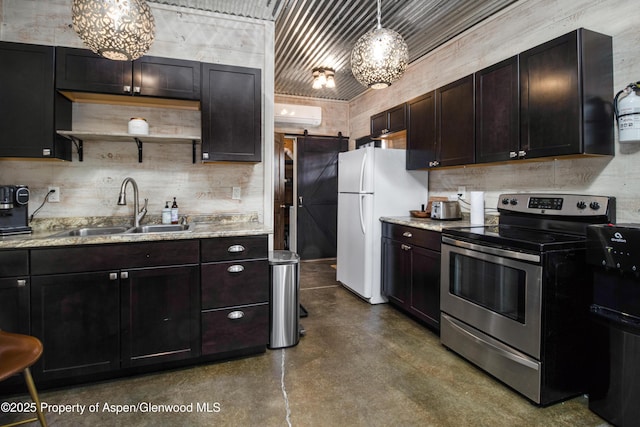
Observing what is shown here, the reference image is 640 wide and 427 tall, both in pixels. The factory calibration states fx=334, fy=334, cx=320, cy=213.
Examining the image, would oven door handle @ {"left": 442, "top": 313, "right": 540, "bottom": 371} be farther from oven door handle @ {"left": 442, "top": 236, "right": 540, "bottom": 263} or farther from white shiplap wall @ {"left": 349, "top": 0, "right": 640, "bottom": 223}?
white shiplap wall @ {"left": 349, "top": 0, "right": 640, "bottom": 223}

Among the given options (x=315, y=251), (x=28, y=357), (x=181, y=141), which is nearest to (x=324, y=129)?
(x=315, y=251)

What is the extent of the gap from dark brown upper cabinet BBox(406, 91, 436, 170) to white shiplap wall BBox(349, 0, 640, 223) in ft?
1.13

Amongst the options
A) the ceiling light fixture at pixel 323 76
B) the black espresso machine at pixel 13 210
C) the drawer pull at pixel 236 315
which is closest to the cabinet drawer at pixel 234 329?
the drawer pull at pixel 236 315

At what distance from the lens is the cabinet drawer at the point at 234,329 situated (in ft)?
7.70

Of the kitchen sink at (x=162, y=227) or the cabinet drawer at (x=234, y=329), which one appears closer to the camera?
the cabinet drawer at (x=234, y=329)

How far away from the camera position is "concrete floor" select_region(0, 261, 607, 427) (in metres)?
1.83

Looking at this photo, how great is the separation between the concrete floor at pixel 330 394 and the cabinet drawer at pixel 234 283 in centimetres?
46

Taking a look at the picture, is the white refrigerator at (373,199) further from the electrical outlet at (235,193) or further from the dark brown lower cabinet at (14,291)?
the dark brown lower cabinet at (14,291)

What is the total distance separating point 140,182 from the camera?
2.80 m

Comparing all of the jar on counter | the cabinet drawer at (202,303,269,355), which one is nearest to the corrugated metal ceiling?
the jar on counter

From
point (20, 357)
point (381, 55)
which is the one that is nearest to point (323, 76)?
point (381, 55)

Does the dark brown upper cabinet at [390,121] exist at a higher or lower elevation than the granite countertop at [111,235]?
higher

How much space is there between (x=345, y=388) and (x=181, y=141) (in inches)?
88.8

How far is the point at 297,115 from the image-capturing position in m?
5.48
